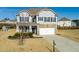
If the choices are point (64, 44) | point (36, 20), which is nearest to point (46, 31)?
point (36, 20)

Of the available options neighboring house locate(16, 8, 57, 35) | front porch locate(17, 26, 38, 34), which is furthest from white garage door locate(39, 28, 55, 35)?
front porch locate(17, 26, 38, 34)

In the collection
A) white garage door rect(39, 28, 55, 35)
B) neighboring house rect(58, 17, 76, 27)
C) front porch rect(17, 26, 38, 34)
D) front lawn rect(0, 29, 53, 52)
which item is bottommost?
front lawn rect(0, 29, 53, 52)

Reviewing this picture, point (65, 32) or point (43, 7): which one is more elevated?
point (43, 7)

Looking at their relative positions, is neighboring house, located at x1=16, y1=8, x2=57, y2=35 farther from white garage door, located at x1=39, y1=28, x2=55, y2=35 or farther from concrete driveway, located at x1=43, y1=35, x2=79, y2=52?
concrete driveway, located at x1=43, y1=35, x2=79, y2=52

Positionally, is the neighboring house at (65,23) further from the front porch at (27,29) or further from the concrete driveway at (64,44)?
the front porch at (27,29)

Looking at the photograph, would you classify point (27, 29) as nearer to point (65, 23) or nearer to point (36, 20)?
point (36, 20)
